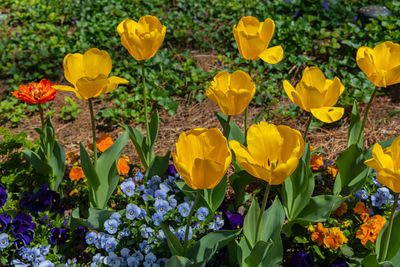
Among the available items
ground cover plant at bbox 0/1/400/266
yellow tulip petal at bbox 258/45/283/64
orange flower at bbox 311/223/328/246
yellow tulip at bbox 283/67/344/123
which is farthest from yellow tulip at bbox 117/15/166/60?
orange flower at bbox 311/223/328/246

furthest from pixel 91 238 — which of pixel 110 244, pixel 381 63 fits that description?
pixel 381 63

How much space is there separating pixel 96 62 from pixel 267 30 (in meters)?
0.80

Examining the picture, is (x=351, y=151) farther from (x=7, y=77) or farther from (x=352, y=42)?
(x=7, y=77)

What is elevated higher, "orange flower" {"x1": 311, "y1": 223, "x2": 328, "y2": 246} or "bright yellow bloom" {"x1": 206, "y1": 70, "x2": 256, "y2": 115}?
"bright yellow bloom" {"x1": 206, "y1": 70, "x2": 256, "y2": 115}

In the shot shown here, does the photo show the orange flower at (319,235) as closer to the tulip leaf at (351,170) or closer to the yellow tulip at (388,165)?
the tulip leaf at (351,170)

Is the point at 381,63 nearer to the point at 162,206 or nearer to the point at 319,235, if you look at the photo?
the point at 319,235

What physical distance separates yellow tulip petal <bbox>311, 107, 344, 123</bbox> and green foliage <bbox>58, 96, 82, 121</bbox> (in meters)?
2.06

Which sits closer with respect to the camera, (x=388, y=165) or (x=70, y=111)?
(x=388, y=165)

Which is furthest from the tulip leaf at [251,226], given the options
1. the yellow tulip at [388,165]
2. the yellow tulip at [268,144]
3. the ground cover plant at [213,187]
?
the yellow tulip at [388,165]

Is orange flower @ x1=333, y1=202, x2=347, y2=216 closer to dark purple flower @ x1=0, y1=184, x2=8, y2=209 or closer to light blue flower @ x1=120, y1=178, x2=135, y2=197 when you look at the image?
light blue flower @ x1=120, y1=178, x2=135, y2=197

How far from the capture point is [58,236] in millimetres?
2059

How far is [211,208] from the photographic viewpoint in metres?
1.96

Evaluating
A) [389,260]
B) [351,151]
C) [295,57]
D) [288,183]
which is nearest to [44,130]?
[288,183]

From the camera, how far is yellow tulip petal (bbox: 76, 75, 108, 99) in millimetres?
1653
